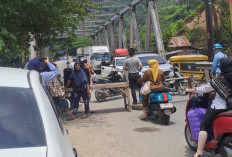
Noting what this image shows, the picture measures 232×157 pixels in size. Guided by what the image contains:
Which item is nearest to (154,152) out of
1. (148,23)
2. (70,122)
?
(70,122)

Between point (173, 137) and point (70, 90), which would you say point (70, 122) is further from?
point (173, 137)

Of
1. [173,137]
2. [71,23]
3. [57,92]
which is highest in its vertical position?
[71,23]

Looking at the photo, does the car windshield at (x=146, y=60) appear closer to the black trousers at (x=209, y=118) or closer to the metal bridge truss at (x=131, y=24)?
the metal bridge truss at (x=131, y=24)

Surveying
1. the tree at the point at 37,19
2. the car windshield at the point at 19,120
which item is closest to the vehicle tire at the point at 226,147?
the car windshield at the point at 19,120

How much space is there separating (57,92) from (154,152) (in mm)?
5657

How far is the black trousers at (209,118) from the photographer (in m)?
5.20

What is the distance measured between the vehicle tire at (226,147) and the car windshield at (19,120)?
303cm

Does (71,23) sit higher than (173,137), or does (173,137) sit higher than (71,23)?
(71,23)

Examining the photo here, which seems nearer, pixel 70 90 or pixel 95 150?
pixel 95 150

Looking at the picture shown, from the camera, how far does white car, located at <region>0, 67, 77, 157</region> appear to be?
248cm

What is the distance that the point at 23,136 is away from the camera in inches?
105

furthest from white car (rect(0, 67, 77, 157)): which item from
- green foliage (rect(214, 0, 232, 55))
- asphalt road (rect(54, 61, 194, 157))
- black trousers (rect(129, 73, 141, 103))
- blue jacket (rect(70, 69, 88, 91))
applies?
green foliage (rect(214, 0, 232, 55))

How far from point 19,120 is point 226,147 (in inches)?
126

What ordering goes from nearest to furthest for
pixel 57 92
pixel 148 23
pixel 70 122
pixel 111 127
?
pixel 111 127
pixel 70 122
pixel 57 92
pixel 148 23
